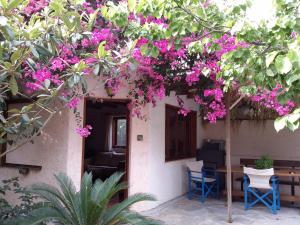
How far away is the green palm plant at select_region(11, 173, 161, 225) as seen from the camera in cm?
395

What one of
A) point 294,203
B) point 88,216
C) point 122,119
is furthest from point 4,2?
point 122,119

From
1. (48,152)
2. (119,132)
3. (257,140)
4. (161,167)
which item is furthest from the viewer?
(119,132)

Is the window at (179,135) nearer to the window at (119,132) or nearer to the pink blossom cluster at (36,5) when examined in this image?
the window at (119,132)

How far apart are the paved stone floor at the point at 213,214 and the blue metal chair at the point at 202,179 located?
444mm

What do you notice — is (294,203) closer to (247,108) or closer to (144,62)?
(247,108)

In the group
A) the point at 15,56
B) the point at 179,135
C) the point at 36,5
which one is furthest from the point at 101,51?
the point at 179,135

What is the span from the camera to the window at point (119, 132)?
11922mm

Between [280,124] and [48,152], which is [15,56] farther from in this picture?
[48,152]

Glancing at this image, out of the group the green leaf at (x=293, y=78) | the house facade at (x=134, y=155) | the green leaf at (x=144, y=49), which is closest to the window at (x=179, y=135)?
the house facade at (x=134, y=155)

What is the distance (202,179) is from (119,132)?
193 inches

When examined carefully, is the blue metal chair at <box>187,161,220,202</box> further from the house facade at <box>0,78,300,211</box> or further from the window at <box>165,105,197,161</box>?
the window at <box>165,105,197,161</box>

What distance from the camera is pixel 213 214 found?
677cm

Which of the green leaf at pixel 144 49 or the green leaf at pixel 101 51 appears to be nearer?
the green leaf at pixel 144 49

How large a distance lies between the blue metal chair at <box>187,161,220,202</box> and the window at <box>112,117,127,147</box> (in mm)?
3998
